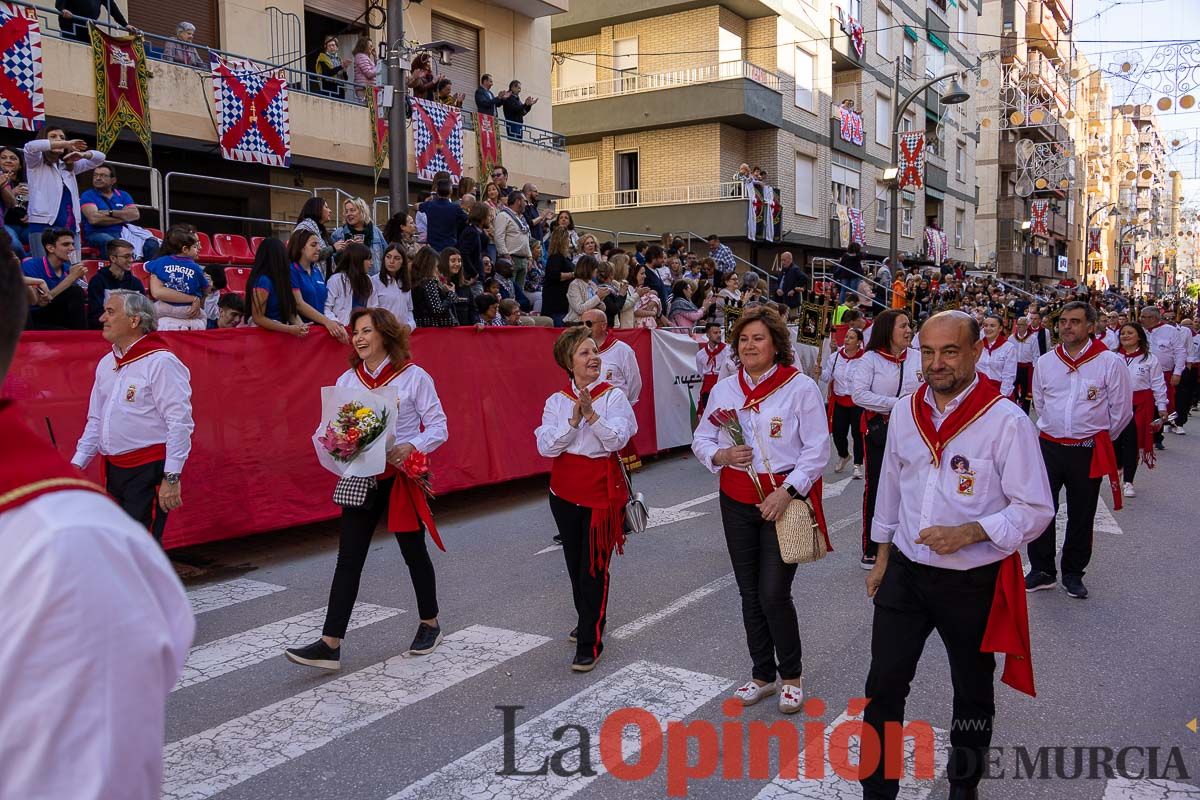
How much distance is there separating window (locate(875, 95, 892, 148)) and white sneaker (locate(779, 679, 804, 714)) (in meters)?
34.6

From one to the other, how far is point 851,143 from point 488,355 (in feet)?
87.9

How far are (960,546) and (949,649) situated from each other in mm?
498

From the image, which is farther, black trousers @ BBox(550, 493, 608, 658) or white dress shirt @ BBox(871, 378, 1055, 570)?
black trousers @ BBox(550, 493, 608, 658)

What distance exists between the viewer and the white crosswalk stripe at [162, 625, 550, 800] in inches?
156

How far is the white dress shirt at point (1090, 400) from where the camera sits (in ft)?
21.6

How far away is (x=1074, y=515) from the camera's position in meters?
6.65

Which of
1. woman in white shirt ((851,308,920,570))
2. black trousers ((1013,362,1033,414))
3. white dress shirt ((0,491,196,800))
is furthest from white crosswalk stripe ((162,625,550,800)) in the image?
black trousers ((1013,362,1033,414))

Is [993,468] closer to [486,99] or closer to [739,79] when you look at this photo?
[486,99]

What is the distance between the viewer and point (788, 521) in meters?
4.45

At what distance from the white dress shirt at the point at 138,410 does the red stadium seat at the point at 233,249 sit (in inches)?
309

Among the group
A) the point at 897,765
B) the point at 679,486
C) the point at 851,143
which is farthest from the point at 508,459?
the point at 851,143

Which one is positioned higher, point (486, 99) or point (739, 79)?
point (739, 79)

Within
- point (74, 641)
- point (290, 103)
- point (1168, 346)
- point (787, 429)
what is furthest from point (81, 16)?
point (1168, 346)

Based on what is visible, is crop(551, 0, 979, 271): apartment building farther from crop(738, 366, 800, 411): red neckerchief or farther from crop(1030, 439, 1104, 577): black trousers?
crop(738, 366, 800, 411): red neckerchief
